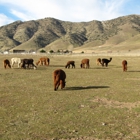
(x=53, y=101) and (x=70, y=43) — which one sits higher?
(x=70, y=43)

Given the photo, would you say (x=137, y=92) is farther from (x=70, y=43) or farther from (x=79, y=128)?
(x=70, y=43)

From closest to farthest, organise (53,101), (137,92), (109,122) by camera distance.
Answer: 1. (109,122)
2. (53,101)
3. (137,92)

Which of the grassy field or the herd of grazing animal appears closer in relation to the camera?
the grassy field

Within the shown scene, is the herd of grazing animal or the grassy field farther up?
the herd of grazing animal

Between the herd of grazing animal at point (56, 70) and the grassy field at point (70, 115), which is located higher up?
the herd of grazing animal at point (56, 70)

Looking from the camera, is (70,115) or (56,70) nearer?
(70,115)

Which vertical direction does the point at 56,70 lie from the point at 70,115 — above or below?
above

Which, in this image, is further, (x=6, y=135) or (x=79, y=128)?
(x=79, y=128)

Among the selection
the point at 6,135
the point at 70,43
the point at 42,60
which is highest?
the point at 70,43

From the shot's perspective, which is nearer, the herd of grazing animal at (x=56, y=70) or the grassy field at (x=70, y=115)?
the grassy field at (x=70, y=115)

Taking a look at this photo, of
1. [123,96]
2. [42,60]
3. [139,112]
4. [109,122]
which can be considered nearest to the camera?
[109,122]

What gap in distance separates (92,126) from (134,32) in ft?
660

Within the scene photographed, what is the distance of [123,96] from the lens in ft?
37.0

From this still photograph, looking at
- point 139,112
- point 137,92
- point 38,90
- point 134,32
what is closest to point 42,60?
point 38,90
